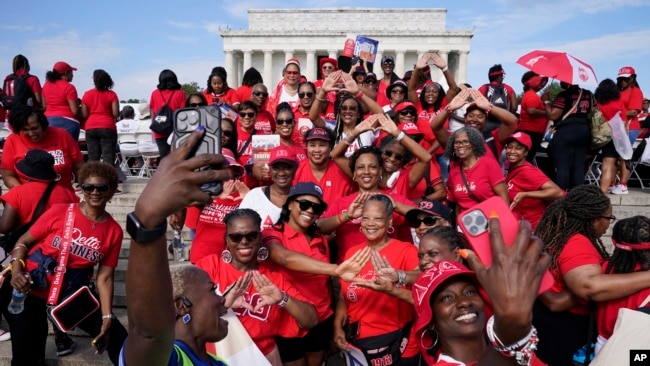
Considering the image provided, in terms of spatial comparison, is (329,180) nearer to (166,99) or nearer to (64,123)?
(166,99)

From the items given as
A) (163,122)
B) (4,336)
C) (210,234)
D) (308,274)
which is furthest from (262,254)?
(163,122)

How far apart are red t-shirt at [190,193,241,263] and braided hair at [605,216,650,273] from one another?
10.5ft

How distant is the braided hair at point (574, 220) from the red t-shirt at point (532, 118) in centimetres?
457

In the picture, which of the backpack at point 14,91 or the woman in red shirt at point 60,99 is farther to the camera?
the backpack at point 14,91

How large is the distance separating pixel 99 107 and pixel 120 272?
12.0ft

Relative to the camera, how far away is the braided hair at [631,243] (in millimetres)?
3008

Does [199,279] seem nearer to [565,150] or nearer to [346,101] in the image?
[346,101]

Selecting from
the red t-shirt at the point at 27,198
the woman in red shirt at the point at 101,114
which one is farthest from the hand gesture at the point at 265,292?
the woman in red shirt at the point at 101,114

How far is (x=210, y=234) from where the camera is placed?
4586 millimetres

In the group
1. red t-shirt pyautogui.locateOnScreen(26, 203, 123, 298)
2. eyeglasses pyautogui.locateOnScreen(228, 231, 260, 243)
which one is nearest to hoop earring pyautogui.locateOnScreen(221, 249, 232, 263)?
eyeglasses pyautogui.locateOnScreen(228, 231, 260, 243)

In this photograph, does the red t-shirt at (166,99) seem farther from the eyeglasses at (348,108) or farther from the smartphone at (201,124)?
the smartphone at (201,124)

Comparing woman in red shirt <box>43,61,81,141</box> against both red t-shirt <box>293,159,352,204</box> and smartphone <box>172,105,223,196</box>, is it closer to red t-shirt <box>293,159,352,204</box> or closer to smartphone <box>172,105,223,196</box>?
red t-shirt <box>293,159,352,204</box>

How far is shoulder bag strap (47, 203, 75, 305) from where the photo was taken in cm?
395

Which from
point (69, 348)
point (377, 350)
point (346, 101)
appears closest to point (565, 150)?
point (346, 101)
